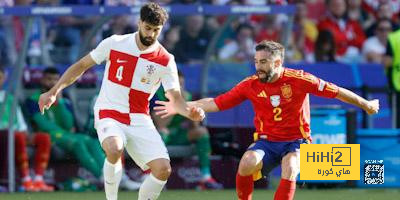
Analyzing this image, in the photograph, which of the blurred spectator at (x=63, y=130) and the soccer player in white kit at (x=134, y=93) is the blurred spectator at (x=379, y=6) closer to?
the blurred spectator at (x=63, y=130)

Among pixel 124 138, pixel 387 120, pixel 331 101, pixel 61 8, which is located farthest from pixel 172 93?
pixel 387 120

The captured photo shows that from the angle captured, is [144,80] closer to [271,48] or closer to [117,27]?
[271,48]

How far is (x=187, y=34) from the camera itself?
65.0ft

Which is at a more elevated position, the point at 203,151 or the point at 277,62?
the point at 277,62

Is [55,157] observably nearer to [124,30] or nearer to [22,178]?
[22,178]

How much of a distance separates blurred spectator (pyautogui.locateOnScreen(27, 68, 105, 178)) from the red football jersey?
446 cm

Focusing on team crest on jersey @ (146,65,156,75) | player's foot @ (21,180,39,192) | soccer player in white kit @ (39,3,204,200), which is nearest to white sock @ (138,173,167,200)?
soccer player in white kit @ (39,3,204,200)

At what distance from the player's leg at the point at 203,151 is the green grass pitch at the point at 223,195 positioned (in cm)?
48

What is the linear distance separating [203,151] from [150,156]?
4747mm

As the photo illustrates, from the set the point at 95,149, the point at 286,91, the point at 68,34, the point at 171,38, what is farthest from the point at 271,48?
the point at 68,34

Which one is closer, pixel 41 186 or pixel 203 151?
pixel 41 186

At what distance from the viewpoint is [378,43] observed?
20406 mm

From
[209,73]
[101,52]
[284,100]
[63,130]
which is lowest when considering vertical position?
[63,130]

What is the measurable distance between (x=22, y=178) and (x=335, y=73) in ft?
17.7
